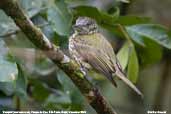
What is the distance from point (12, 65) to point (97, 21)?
23.8 inches

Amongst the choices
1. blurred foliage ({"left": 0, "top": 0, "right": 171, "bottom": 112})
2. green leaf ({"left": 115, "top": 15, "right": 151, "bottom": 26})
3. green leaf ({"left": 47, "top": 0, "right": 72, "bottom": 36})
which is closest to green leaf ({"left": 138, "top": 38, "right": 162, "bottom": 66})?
blurred foliage ({"left": 0, "top": 0, "right": 171, "bottom": 112})

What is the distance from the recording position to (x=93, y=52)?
8.21ft

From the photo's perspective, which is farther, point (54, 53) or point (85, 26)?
point (85, 26)

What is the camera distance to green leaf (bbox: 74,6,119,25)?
2477 mm

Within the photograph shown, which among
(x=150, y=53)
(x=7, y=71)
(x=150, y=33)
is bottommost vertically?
(x=150, y=53)

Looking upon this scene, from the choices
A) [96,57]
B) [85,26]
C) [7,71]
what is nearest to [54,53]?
[7,71]

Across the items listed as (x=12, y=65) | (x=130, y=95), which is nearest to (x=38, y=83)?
(x=12, y=65)

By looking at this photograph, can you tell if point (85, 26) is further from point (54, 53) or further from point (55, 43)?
point (54, 53)

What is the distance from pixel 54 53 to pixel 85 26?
0.66 metres

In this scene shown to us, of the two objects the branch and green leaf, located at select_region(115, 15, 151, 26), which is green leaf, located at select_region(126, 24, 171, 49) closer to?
green leaf, located at select_region(115, 15, 151, 26)

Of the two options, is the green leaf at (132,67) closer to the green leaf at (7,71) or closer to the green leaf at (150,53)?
the green leaf at (150,53)

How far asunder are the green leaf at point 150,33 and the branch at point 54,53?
0.61m

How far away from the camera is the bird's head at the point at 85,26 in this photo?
99.4 inches

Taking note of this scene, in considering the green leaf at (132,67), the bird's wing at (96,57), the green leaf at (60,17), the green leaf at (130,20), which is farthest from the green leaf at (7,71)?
the green leaf at (130,20)
